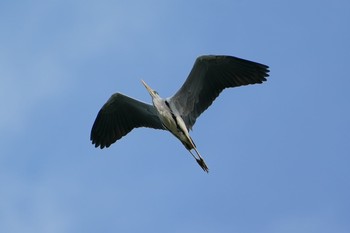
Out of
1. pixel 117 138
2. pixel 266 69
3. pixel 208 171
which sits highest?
pixel 117 138

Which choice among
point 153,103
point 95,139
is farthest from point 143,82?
point 95,139

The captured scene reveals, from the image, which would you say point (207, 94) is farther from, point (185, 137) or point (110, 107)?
point (110, 107)

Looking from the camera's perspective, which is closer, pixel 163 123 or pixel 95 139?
pixel 163 123

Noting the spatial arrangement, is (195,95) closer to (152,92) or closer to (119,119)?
(152,92)

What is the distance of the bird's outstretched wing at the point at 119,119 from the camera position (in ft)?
64.1

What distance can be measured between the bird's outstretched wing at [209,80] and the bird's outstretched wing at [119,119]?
0.85m

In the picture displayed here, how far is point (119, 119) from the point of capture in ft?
66.1

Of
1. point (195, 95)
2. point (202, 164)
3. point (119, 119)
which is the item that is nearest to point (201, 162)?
point (202, 164)

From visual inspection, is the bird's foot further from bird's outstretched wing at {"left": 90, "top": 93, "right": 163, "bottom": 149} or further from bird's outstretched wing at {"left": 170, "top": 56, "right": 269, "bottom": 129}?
bird's outstretched wing at {"left": 90, "top": 93, "right": 163, "bottom": 149}

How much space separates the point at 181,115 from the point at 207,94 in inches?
32.6

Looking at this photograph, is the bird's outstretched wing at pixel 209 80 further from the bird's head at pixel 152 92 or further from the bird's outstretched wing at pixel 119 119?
the bird's outstretched wing at pixel 119 119

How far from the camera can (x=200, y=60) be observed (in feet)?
60.5

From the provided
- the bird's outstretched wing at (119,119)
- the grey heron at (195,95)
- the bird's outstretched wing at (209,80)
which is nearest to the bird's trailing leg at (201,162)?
the grey heron at (195,95)

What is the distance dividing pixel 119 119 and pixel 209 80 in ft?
9.00
